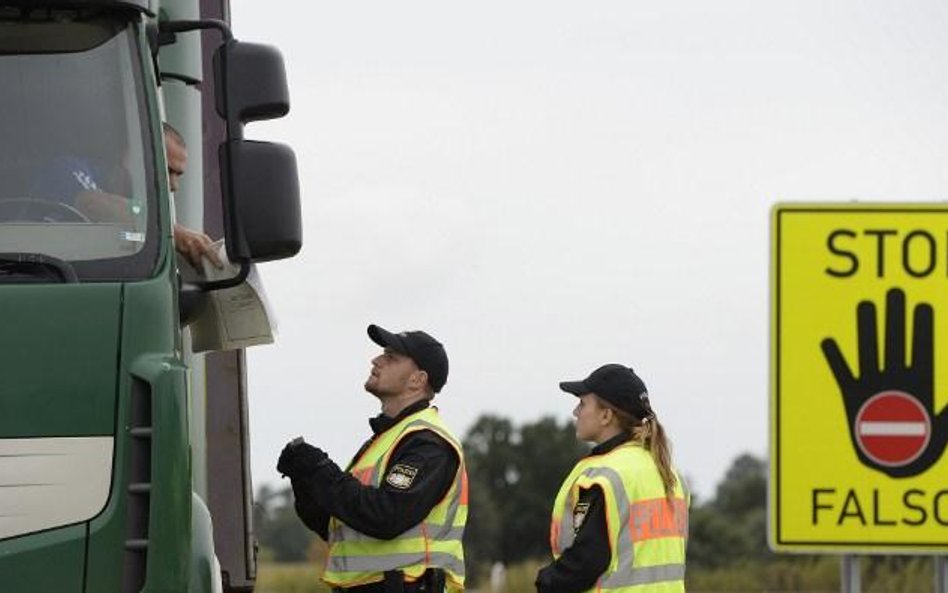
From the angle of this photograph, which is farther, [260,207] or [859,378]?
[859,378]

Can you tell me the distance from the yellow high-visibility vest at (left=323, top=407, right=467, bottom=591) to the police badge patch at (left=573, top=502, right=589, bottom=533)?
60 centimetres

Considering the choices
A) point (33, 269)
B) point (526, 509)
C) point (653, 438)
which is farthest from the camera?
point (526, 509)

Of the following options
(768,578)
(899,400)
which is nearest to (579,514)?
(899,400)

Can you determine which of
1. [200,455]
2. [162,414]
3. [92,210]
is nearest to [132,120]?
[92,210]

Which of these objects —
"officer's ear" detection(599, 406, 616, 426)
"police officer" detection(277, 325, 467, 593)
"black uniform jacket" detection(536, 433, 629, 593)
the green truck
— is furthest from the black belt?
the green truck

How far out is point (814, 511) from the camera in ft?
25.3

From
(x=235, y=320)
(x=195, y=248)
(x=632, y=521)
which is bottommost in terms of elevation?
(x=632, y=521)

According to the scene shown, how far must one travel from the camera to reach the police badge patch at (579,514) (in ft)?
27.6

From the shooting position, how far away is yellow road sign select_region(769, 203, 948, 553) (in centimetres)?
769

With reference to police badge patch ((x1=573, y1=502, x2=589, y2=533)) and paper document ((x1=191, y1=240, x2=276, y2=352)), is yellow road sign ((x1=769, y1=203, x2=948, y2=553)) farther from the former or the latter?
paper document ((x1=191, y1=240, x2=276, y2=352))

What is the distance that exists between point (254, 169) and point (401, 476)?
1741 millimetres

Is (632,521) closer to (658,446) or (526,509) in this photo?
(658,446)

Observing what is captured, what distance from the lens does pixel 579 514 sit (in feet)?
27.7

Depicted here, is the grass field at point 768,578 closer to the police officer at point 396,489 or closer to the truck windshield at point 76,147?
the police officer at point 396,489
